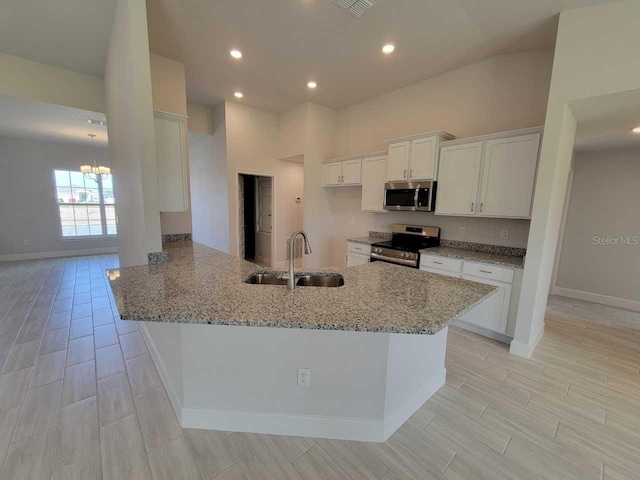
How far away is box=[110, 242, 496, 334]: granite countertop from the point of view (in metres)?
1.22

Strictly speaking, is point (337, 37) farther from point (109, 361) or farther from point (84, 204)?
point (84, 204)

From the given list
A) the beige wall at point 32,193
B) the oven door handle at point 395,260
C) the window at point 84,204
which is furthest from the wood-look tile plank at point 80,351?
the beige wall at point 32,193

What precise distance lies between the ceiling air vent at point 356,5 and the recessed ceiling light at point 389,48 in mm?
718

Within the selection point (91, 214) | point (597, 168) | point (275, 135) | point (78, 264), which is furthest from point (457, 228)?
point (91, 214)

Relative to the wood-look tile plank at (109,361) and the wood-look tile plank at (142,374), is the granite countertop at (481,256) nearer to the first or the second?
the wood-look tile plank at (142,374)

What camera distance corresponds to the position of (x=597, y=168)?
156 inches

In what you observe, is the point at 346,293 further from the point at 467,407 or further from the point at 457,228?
the point at 457,228

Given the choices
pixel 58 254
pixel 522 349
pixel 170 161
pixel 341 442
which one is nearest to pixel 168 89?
pixel 170 161

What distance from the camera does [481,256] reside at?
302cm

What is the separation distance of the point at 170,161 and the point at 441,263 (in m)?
3.15

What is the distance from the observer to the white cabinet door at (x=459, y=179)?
308 cm

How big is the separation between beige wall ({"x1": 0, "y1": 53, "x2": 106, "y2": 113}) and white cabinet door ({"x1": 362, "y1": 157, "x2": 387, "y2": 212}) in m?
3.90

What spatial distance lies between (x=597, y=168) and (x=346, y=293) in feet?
15.9

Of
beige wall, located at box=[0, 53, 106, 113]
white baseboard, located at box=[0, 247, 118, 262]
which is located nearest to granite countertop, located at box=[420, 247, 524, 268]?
beige wall, located at box=[0, 53, 106, 113]
